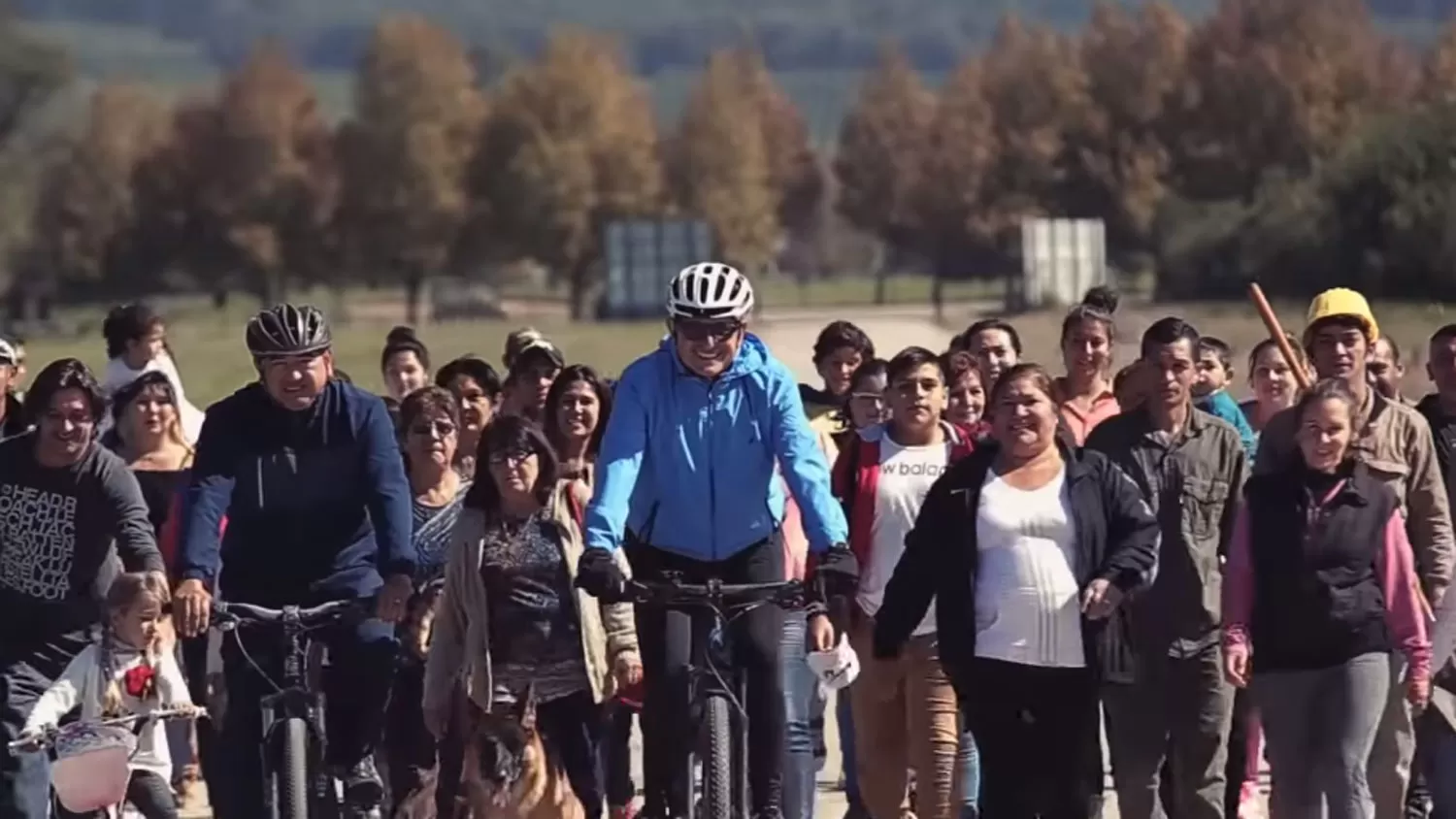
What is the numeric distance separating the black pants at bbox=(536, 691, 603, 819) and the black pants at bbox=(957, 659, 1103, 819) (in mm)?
1471

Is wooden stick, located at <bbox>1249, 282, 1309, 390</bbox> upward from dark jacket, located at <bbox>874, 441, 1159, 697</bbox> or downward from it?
upward

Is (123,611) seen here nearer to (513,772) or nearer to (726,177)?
(513,772)

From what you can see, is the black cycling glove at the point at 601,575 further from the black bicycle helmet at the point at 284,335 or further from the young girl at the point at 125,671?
the young girl at the point at 125,671

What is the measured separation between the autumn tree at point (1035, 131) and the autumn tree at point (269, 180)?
26.6 metres

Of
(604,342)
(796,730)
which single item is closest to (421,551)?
(796,730)

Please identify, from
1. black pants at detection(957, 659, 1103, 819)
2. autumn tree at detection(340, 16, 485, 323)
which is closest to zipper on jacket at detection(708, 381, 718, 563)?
black pants at detection(957, 659, 1103, 819)

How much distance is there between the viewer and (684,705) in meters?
8.23

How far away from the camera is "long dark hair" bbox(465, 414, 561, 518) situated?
9102 millimetres

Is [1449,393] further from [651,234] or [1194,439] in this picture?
[651,234]

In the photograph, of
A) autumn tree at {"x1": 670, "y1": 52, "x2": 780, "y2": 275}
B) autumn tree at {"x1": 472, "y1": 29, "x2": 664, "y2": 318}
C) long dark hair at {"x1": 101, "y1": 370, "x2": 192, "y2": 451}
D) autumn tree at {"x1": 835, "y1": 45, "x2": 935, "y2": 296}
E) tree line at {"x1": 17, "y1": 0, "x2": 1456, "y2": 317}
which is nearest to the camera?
long dark hair at {"x1": 101, "y1": 370, "x2": 192, "y2": 451}

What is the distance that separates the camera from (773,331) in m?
61.0

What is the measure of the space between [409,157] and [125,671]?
316ft

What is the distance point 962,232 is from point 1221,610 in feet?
328

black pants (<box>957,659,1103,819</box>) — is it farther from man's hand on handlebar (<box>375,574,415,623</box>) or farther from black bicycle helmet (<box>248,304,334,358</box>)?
black bicycle helmet (<box>248,304,334,358</box>)
